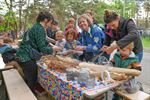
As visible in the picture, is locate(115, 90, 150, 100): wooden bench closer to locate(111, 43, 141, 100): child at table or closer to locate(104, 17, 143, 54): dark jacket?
locate(111, 43, 141, 100): child at table

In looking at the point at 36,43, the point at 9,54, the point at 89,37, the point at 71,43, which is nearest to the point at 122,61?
the point at 89,37

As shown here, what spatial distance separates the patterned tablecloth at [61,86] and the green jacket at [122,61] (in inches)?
17.8

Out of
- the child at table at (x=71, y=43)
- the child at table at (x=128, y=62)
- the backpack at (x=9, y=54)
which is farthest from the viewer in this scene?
the backpack at (x=9, y=54)

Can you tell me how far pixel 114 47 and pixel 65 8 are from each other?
2323cm

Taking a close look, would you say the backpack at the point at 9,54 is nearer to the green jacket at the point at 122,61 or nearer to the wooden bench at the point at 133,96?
the green jacket at the point at 122,61

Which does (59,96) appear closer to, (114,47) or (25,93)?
(25,93)

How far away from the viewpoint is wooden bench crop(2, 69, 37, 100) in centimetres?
351

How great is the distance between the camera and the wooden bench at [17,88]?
3.51m

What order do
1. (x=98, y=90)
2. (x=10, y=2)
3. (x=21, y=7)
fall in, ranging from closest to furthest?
(x=98, y=90) → (x=10, y=2) → (x=21, y=7)

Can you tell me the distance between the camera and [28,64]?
3863 millimetres

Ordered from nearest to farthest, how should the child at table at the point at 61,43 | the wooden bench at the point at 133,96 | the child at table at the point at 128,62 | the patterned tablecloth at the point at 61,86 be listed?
1. the patterned tablecloth at the point at 61,86
2. the wooden bench at the point at 133,96
3. the child at table at the point at 128,62
4. the child at table at the point at 61,43

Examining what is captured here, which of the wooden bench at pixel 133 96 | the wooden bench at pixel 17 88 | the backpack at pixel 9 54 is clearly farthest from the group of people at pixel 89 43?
the backpack at pixel 9 54

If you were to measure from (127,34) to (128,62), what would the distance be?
0.49 metres

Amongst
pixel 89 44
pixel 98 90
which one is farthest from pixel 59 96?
pixel 89 44
